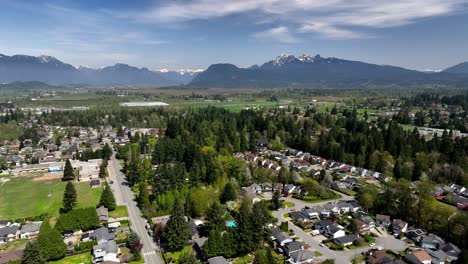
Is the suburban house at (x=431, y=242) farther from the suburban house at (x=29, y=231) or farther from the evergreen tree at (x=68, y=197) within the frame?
the suburban house at (x=29, y=231)

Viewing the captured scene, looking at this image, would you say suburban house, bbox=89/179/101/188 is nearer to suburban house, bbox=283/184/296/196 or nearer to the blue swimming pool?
the blue swimming pool

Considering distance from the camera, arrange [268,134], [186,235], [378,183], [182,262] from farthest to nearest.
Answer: [268,134]
[378,183]
[186,235]
[182,262]

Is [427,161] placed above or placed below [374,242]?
above

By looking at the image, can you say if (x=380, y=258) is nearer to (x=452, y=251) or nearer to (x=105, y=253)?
(x=452, y=251)

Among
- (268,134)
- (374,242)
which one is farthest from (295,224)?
(268,134)

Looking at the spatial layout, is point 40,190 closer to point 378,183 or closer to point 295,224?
point 295,224

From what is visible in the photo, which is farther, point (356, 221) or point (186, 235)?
point (356, 221)

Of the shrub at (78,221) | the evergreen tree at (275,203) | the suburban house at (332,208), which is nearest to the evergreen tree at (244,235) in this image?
the evergreen tree at (275,203)
